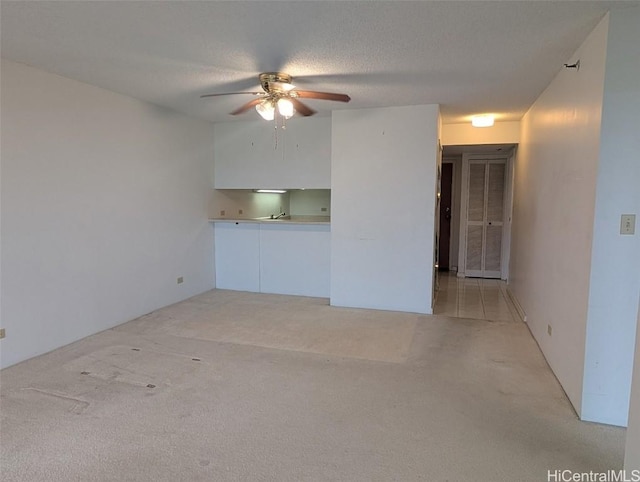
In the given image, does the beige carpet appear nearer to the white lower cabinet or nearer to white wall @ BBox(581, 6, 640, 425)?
white wall @ BBox(581, 6, 640, 425)

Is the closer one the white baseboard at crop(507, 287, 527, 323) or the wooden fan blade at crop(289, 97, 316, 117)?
the wooden fan blade at crop(289, 97, 316, 117)

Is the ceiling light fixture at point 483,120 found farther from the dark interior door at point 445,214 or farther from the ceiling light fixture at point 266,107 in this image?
the ceiling light fixture at point 266,107

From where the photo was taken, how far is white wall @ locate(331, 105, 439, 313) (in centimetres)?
453

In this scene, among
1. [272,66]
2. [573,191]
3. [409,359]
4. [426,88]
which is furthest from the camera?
[426,88]

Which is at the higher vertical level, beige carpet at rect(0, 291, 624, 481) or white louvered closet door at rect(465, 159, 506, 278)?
white louvered closet door at rect(465, 159, 506, 278)

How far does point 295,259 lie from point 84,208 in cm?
268

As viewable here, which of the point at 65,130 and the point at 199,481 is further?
the point at 65,130

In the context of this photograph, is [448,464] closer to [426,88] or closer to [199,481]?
[199,481]

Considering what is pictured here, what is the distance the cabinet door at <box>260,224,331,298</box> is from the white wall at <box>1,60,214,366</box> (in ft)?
3.59

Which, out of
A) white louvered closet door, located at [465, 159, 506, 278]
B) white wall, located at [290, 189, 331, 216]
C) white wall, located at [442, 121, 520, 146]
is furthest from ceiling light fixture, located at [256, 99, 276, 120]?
white louvered closet door, located at [465, 159, 506, 278]

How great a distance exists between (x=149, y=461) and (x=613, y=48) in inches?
131

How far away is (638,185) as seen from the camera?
7.24 feet

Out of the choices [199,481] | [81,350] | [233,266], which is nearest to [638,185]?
[199,481]

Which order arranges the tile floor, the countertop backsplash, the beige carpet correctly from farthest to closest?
the countertop backsplash → the tile floor → the beige carpet
